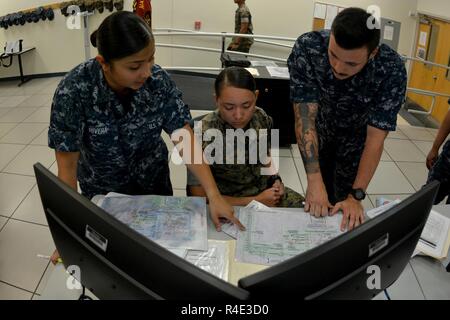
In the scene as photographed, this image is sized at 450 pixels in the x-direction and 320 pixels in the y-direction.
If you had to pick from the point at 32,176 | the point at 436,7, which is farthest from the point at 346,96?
the point at 436,7

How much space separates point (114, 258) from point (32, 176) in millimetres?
2731

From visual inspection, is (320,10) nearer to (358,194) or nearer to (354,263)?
(358,194)

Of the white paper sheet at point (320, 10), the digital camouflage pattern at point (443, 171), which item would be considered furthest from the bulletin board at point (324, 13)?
the digital camouflage pattern at point (443, 171)

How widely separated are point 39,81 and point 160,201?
17.7ft

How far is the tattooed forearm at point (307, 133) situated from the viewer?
153 cm

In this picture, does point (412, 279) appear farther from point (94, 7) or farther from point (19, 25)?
point (19, 25)

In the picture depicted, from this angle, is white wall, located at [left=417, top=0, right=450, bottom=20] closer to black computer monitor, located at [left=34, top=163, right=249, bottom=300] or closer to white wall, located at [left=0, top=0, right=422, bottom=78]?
white wall, located at [left=0, top=0, right=422, bottom=78]

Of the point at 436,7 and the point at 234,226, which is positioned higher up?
the point at 436,7

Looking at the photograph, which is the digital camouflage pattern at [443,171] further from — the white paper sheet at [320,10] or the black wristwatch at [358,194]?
the white paper sheet at [320,10]

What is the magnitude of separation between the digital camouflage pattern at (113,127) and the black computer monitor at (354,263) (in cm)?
86

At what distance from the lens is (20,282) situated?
202 centimetres

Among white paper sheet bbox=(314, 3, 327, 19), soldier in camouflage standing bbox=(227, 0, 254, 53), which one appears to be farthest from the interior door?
soldier in camouflage standing bbox=(227, 0, 254, 53)

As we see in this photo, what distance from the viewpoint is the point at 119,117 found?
51.9 inches

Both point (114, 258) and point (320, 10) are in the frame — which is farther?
point (320, 10)
